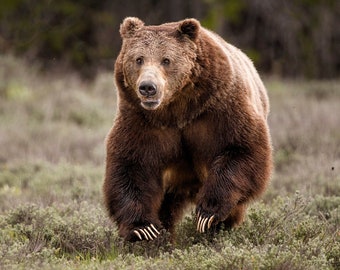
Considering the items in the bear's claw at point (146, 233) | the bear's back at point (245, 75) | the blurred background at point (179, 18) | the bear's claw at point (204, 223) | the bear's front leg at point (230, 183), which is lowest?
the blurred background at point (179, 18)

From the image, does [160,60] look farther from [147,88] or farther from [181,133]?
[181,133]

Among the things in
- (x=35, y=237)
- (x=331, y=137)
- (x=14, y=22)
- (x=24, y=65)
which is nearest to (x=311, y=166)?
(x=331, y=137)

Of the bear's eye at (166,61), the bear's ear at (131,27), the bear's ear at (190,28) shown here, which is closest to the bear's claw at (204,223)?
the bear's eye at (166,61)

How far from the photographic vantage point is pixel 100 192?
7.98 meters

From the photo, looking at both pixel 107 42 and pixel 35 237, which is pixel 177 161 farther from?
pixel 107 42

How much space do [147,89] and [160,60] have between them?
0.33 meters

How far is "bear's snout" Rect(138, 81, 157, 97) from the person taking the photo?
205 inches

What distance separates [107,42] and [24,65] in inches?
181

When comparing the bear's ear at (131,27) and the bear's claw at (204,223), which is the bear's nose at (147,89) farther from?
the bear's claw at (204,223)

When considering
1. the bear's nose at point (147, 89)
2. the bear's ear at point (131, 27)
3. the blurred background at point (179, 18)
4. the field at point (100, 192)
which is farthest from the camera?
the blurred background at point (179, 18)

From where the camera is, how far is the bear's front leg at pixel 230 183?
546cm

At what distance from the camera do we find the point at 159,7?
66.9 feet

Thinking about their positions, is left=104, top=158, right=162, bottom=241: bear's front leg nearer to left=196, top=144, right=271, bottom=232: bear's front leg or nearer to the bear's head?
Result: left=196, top=144, right=271, bottom=232: bear's front leg

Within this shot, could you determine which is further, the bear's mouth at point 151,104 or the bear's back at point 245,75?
the bear's back at point 245,75
